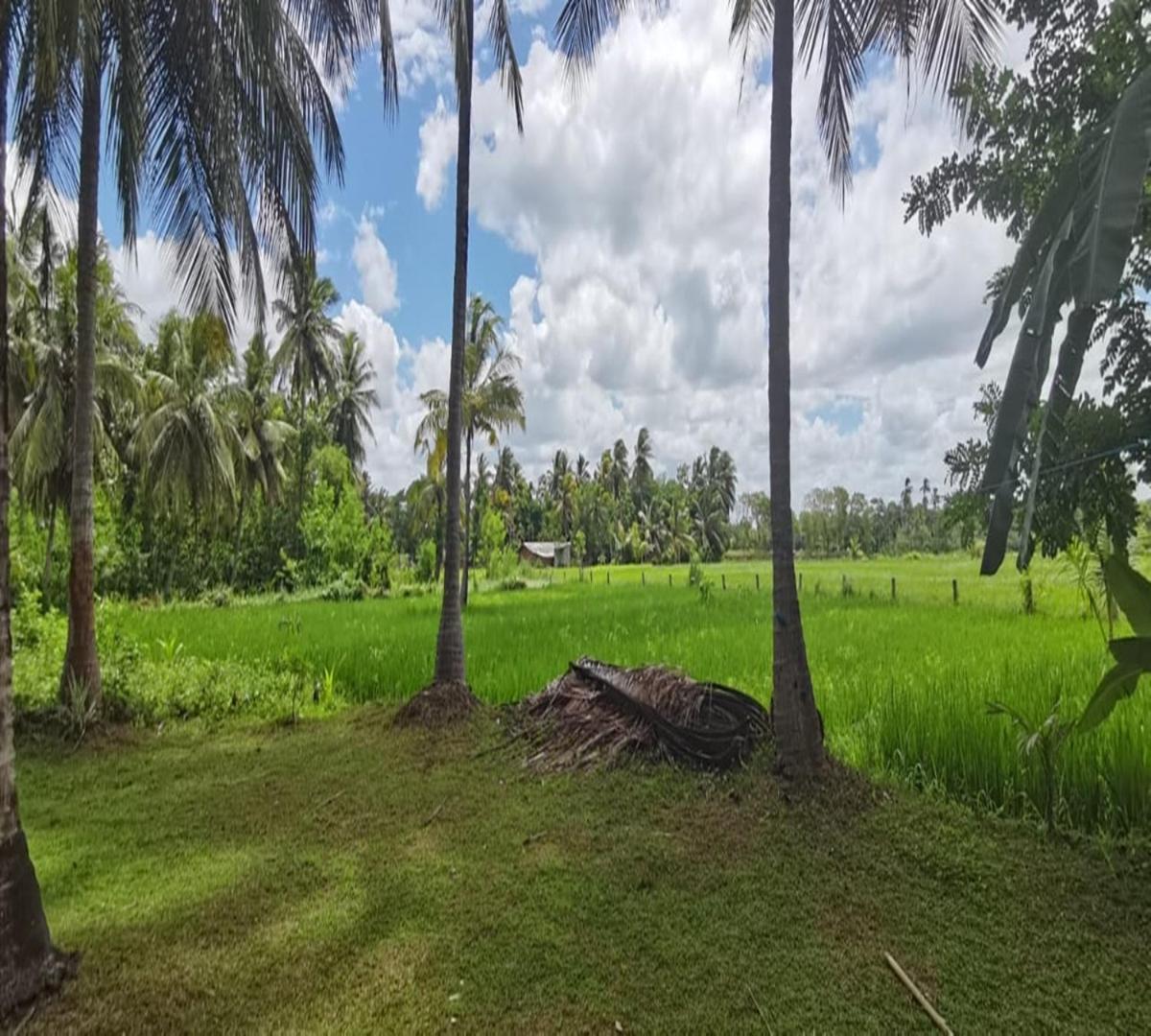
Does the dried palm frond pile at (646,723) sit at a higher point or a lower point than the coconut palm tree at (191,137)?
lower

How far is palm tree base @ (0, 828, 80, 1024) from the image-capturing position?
1.92m

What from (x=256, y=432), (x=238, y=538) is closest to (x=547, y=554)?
(x=238, y=538)

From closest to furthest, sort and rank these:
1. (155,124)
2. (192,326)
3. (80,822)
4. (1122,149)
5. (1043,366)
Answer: (1122,149) < (1043,366) < (80,822) < (155,124) < (192,326)

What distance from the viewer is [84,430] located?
497cm

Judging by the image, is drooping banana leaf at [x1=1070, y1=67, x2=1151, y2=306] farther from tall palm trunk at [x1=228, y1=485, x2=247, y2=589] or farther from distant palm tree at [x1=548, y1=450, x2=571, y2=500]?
distant palm tree at [x1=548, y1=450, x2=571, y2=500]

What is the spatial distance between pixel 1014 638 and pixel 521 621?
6963 millimetres

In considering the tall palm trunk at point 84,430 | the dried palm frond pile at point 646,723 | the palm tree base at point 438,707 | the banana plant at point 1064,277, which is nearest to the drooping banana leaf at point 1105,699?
Answer: the banana plant at point 1064,277

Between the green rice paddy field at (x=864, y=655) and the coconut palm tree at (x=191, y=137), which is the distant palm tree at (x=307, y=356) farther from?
the coconut palm tree at (x=191, y=137)

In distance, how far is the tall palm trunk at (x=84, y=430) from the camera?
4.87 metres

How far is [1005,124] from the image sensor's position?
→ 3.74 metres

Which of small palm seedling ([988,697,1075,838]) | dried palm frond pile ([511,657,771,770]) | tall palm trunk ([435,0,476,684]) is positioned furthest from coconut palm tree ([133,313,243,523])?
small palm seedling ([988,697,1075,838])

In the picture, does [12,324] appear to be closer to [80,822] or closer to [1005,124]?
[80,822]

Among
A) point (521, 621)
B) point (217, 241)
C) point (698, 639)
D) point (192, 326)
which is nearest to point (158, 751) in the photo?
point (192, 326)

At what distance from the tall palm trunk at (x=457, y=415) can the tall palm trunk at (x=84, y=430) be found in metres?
2.73
